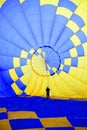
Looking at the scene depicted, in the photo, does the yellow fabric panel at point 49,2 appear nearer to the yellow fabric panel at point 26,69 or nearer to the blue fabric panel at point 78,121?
the yellow fabric panel at point 26,69

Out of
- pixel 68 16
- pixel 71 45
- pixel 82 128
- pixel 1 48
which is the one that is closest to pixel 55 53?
pixel 71 45

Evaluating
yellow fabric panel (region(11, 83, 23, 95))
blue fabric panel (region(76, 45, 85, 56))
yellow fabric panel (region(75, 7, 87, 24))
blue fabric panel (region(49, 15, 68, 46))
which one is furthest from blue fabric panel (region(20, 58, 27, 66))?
yellow fabric panel (region(75, 7, 87, 24))

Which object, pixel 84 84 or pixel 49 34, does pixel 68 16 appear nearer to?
pixel 49 34

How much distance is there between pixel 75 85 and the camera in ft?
18.6

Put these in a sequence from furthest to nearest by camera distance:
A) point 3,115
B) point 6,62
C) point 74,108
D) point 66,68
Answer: point 6,62, point 66,68, point 74,108, point 3,115

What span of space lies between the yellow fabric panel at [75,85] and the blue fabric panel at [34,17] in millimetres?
833

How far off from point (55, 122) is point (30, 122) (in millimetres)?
336

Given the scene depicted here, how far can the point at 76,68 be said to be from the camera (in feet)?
18.5

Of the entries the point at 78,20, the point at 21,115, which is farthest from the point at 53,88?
the point at 21,115

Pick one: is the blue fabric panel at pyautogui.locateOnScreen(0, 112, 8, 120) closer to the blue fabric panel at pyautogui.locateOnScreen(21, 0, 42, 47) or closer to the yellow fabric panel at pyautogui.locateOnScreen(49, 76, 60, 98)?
the yellow fabric panel at pyautogui.locateOnScreen(49, 76, 60, 98)

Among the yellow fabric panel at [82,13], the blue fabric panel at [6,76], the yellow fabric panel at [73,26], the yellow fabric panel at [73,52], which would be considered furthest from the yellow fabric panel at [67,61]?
the blue fabric panel at [6,76]

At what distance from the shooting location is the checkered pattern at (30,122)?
3664 mm

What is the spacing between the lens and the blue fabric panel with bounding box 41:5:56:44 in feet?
18.4

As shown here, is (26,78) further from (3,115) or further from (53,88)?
(3,115)
